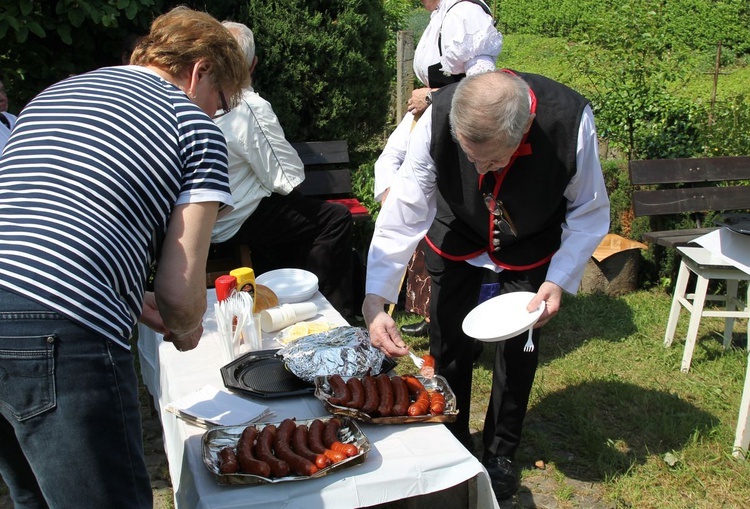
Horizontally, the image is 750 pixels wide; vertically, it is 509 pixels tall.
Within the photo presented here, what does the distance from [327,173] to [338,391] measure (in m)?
3.24

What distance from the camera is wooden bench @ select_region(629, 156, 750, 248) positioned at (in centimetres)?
520

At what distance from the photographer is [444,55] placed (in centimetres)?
386

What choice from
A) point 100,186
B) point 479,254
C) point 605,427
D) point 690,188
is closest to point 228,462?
point 100,186

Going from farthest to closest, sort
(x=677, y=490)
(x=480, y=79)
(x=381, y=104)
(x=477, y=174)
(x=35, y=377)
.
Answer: (x=381, y=104) < (x=677, y=490) < (x=477, y=174) < (x=480, y=79) < (x=35, y=377)

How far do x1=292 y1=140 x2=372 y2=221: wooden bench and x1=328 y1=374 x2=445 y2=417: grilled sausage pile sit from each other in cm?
294

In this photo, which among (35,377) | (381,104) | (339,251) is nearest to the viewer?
(35,377)

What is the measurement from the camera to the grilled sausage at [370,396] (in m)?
2.04

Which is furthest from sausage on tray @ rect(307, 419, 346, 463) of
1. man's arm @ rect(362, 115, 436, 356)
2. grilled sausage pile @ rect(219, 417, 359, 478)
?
man's arm @ rect(362, 115, 436, 356)

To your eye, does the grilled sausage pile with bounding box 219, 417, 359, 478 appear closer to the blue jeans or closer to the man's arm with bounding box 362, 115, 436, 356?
the blue jeans

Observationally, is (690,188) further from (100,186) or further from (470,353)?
(100,186)

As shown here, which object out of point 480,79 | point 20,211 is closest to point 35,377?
point 20,211

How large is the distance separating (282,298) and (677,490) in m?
1.79

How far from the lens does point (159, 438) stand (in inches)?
135

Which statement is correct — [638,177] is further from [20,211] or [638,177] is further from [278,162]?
[20,211]
